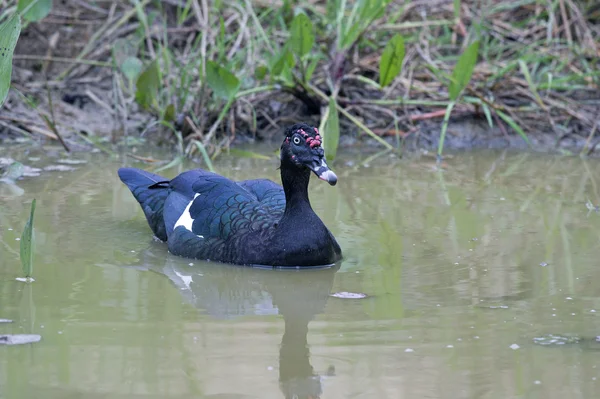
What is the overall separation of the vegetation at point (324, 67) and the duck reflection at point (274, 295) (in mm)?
2438

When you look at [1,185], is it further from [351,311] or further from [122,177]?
[351,311]

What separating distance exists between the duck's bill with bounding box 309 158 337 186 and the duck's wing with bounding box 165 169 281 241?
0.46 metres

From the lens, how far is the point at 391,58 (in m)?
8.41

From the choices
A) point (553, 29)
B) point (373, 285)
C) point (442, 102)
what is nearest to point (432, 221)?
point (373, 285)

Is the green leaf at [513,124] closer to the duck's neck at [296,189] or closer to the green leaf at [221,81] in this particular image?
the green leaf at [221,81]

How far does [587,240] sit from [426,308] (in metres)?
1.81

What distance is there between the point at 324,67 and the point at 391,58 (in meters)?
1.12

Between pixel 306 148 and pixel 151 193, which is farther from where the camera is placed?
pixel 151 193

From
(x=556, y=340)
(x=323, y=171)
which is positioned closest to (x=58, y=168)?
(x=323, y=171)

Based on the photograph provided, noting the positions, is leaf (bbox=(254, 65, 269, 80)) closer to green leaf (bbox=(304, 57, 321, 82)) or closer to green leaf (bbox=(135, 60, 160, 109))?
green leaf (bbox=(304, 57, 321, 82))

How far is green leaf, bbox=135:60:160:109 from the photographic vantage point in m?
8.16

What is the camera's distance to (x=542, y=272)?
210 inches

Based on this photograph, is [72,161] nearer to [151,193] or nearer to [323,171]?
[151,193]

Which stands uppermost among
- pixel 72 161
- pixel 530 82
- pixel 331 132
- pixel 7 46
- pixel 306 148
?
pixel 7 46
